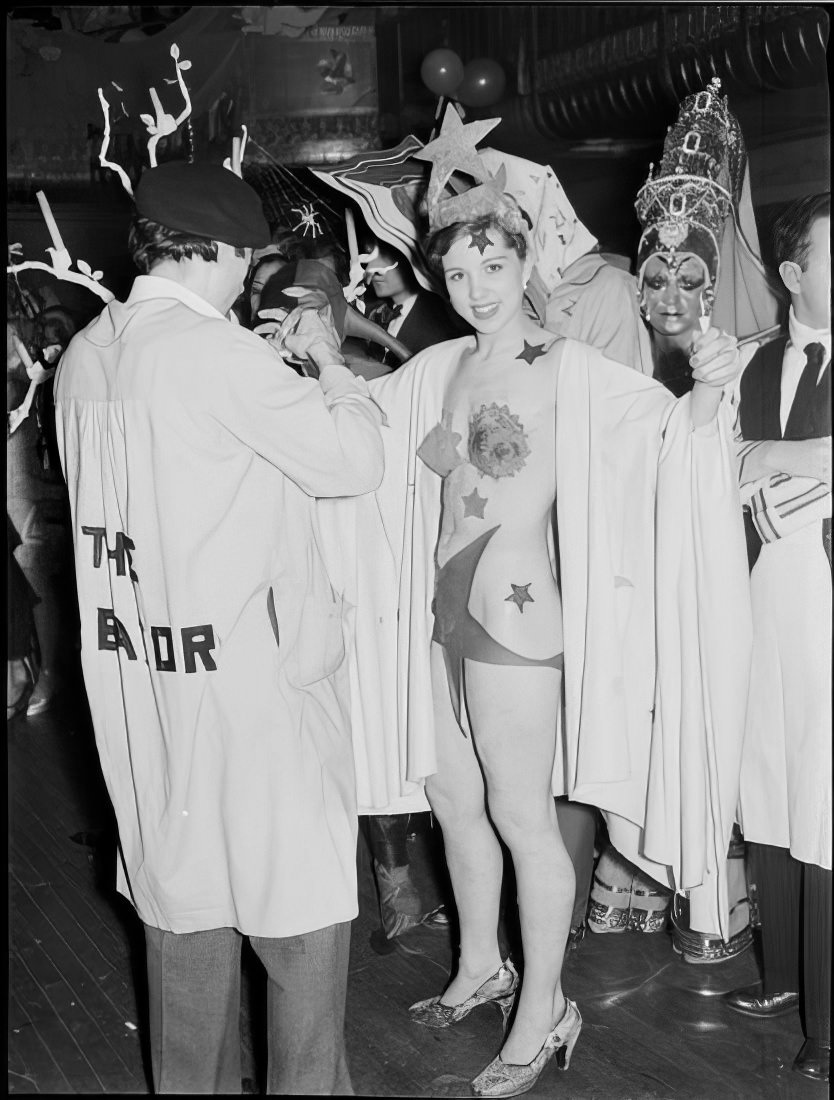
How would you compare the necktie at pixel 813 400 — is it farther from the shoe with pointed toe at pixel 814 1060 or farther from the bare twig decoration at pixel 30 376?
the bare twig decoration at pixel 30 376

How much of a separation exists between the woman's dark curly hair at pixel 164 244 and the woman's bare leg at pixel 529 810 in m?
0.87

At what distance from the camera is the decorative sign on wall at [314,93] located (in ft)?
7.64

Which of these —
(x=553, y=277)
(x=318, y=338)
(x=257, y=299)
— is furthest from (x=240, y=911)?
(x=553, y=277)

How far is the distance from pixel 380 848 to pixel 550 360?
3.87 ft

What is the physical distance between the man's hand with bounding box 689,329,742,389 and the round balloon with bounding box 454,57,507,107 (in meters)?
0.67

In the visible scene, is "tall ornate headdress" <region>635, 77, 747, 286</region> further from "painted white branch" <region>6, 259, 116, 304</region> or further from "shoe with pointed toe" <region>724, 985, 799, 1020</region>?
"shoe with pointed toe" <region>724, 985, 799, 1020</region>

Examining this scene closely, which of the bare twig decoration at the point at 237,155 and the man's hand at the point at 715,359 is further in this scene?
the bare twig decoration at the point at 237,155

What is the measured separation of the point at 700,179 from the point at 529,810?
1186mm

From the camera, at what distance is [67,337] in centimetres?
250

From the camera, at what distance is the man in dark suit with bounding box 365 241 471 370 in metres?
2.50

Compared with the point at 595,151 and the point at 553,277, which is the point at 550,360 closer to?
the point at 553,277

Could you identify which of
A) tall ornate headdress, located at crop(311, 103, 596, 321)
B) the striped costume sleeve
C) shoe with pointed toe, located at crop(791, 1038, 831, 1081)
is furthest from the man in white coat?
shoe with pointed toe, located at crop(791, 1038, 831, 1081)

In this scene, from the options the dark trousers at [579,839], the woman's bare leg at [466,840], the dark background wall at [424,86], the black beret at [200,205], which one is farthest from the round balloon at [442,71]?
the dark trousers at [579,839]

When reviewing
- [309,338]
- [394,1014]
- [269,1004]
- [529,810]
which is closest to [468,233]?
[309,338]
